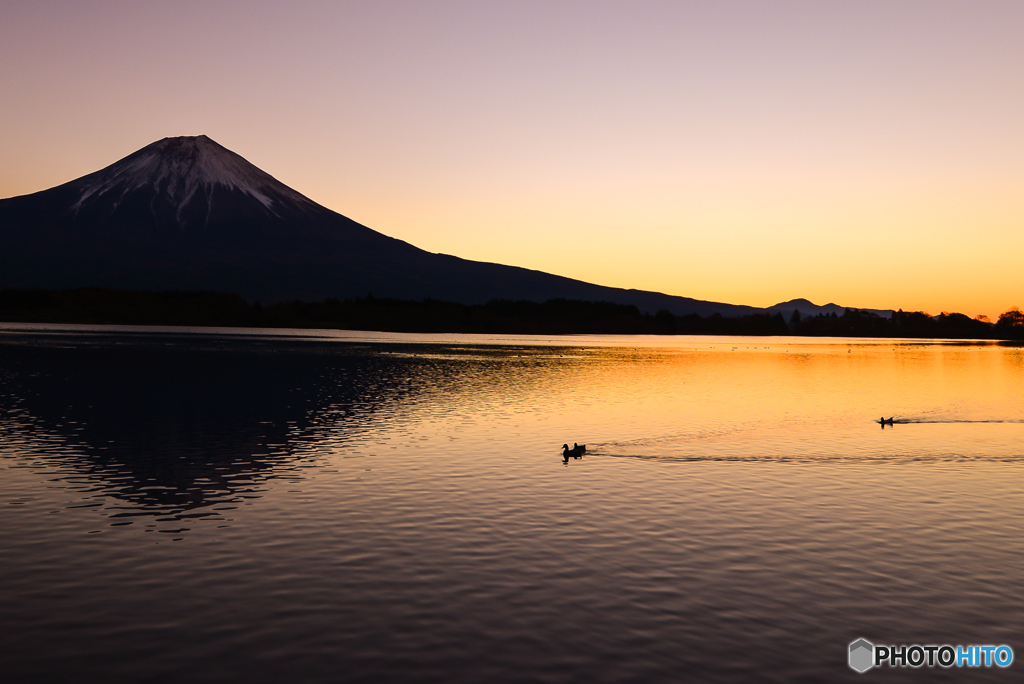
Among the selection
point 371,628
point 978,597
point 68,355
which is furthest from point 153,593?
point 68,355

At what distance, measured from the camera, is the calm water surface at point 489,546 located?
14703 millimetres

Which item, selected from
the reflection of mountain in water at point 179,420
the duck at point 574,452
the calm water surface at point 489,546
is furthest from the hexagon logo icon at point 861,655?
the duck at point 574,452

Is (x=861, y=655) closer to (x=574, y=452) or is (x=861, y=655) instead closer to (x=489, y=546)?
(x=489, y=546)

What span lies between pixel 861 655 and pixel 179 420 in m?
43.3

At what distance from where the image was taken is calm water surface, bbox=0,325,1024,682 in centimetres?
1470

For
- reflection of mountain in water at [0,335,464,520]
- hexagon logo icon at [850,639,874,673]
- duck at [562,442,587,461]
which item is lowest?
hexagon logo icon at [850,639,874,673]

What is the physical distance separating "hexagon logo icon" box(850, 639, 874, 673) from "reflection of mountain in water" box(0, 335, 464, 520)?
759 inches

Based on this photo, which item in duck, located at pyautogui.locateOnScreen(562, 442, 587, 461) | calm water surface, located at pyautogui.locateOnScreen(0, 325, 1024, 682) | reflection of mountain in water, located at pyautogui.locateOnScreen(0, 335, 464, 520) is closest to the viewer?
calm water surface, located at pyautogui.locateOnScreen(0, 325, 1024, 682)

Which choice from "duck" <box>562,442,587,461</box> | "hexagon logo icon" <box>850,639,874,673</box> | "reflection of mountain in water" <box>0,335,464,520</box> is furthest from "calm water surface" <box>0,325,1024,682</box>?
"duck" <box>562,442,587,461</box>

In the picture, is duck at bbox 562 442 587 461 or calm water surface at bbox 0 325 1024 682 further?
duck at bbox 562 442 587 461

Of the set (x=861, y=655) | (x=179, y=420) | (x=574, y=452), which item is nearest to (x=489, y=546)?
(x=861, y=655)

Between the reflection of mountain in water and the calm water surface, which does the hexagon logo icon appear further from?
the reflection of mountain in water

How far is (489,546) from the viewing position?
22.0 metres

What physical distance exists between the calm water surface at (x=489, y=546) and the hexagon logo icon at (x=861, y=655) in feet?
0.73
